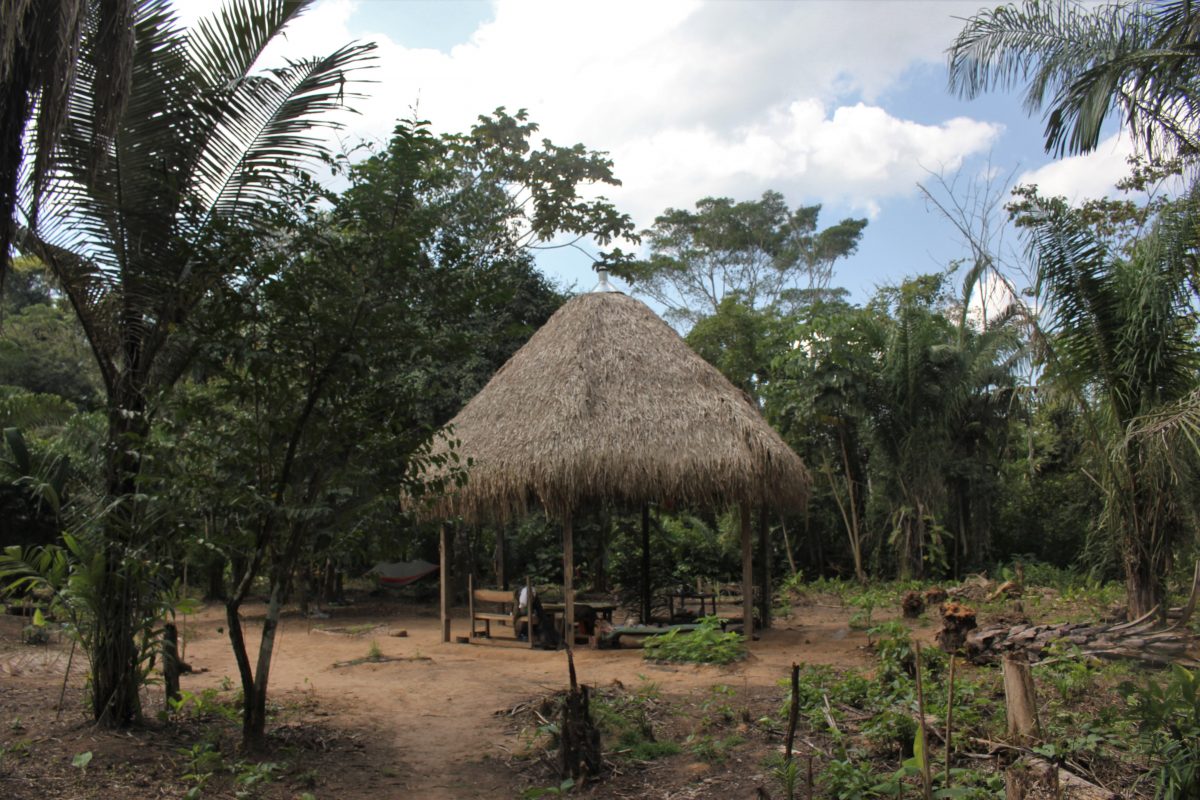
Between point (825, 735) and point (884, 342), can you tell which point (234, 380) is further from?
point (884, 342)

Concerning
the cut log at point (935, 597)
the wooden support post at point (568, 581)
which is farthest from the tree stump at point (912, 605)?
the wooden support post at point (568, 581)

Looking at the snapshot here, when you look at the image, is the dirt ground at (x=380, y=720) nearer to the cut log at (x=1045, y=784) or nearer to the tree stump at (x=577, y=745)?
the tree stump at (x=577, y=745)

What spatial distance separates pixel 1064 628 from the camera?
7727 mm

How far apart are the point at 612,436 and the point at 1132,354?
16.6 feet

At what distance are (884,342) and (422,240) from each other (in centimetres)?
1217

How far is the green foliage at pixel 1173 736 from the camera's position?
3951mm

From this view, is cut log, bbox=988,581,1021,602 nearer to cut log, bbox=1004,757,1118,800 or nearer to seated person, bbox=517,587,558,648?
seated person, bbox=517,587,558,648

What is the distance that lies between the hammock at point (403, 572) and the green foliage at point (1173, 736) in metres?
12.2

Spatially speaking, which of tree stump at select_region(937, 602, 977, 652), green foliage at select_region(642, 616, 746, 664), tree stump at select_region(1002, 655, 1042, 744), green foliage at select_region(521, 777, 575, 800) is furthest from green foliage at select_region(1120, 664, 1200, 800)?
green foliage at select_region(642, 616, 746, 664)

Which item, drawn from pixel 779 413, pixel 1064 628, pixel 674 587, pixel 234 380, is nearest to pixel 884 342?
pixel 779 413

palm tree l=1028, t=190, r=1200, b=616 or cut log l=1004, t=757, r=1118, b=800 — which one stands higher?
palm tree l=1028, t=190, r=1200, b=616

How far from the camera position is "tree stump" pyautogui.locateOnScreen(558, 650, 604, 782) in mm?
5180

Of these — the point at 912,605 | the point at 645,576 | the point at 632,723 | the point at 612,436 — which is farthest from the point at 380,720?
the point at 912,605

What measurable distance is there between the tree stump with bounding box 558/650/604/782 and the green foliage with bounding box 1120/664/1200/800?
9.18ft
